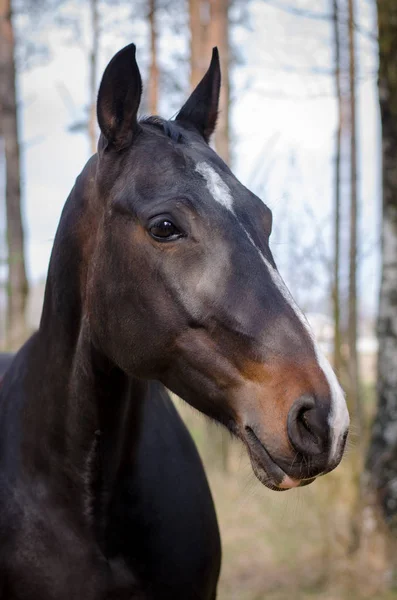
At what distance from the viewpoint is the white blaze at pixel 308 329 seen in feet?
6.30

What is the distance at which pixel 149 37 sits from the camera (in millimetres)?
13945

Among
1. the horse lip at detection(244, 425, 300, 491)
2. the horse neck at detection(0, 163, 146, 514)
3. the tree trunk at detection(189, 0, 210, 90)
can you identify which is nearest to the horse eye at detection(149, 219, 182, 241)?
the horse neck at detection(0, 163, 146, 514)

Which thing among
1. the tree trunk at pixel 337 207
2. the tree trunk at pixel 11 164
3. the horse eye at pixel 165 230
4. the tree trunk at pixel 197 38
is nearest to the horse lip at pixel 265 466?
the horse eye at pixel 165 230

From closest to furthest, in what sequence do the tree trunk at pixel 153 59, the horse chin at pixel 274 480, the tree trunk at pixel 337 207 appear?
the horse chin at pixel 274 480 → the tree trunk at pixel 337 207 → the tree trunk at pixel 153 59

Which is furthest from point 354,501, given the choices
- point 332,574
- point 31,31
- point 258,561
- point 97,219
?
point 31,31

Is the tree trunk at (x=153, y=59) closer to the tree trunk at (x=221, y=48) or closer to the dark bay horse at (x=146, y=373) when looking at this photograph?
the tree trunk at (x=221, y=48)

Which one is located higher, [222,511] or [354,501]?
[354,501]

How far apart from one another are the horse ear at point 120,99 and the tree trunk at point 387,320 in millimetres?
3959

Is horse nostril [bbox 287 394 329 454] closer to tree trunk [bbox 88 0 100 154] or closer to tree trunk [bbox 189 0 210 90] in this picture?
tree trunk [bbox 189 0 210 90]

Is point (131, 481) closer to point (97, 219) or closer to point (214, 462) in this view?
point (97, 219)

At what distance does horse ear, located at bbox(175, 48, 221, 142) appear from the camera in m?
2.94

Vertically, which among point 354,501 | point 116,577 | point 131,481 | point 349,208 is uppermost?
point 131,481

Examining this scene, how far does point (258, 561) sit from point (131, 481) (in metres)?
4.04

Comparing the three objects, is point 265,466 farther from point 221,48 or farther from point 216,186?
point 221,48
